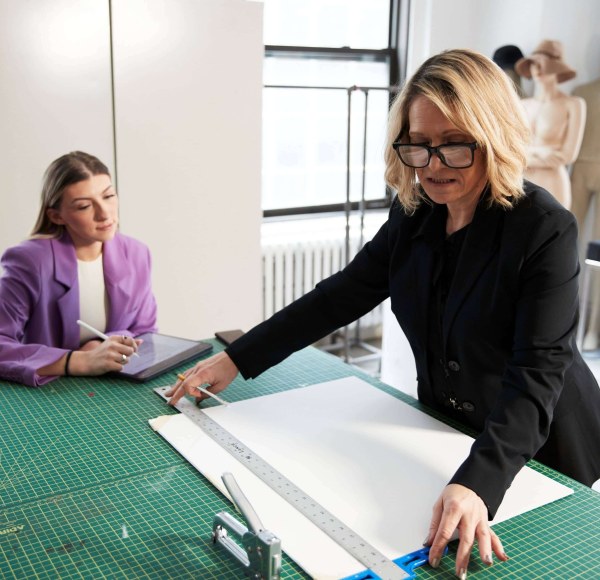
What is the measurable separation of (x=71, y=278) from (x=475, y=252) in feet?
3.52

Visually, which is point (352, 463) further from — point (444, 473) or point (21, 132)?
point (21, 132)

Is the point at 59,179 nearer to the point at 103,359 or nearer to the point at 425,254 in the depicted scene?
the point at 103,359

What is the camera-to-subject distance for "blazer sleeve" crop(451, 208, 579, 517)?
1160 millimetres

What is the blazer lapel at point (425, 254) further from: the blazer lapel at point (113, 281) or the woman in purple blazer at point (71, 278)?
the blazer lapel at point (113, 281)

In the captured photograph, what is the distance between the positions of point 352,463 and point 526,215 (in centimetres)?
54

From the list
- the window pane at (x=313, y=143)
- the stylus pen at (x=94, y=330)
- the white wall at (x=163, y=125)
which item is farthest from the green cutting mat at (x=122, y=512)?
the window pane at (x=313, y=143)

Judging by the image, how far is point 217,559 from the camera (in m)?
1.05

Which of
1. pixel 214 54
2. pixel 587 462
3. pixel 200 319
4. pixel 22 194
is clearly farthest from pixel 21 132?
pixel 587 462

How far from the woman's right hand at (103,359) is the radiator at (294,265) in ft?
7.23

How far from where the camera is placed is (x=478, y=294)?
4.52 ft

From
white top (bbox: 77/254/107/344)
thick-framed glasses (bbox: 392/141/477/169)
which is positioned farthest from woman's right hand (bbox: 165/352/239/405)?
thick-framed glasses (bbox: 392/141/477/169)

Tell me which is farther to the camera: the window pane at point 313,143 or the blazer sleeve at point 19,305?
the window pane at point 313,143

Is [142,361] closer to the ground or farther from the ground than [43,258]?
closer to the ground

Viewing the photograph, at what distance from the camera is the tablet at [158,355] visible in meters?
1.75
